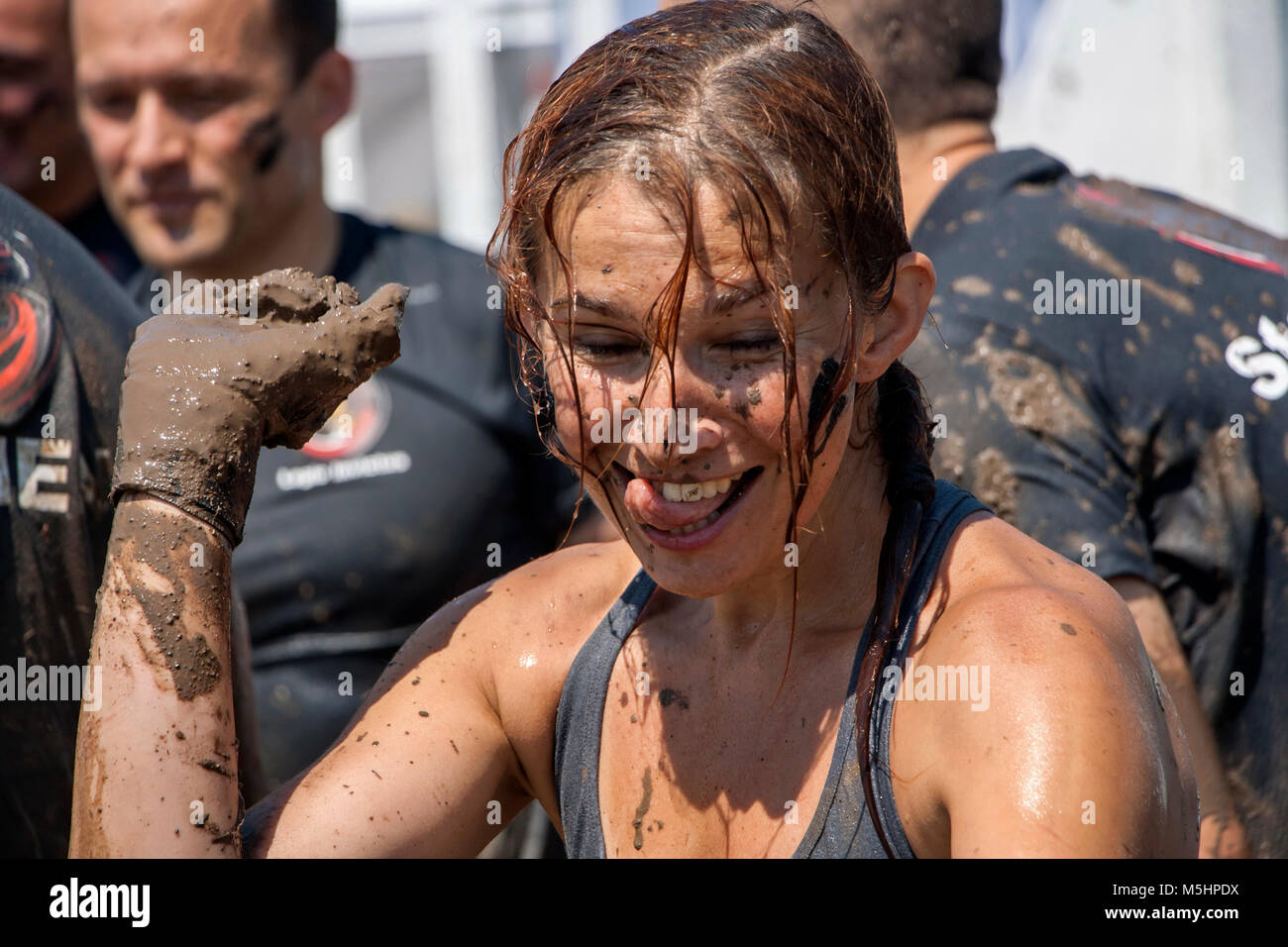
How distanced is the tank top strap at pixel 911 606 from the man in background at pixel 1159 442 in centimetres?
62


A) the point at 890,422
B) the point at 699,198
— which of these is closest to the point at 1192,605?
the point at 890,422

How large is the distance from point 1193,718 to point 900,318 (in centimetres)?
110

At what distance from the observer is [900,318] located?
1.98 meters

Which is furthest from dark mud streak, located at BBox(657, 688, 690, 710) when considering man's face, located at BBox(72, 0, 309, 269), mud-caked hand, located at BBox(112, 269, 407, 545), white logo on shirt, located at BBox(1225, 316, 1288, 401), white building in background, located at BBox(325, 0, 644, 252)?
white building in background, located at BBox(325, 0, 644, 252)

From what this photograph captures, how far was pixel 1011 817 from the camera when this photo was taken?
5.20ft

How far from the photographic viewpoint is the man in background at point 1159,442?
259 cm

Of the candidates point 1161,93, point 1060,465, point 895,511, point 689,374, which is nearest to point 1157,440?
point 1060,465

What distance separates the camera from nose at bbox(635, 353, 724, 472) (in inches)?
71.1

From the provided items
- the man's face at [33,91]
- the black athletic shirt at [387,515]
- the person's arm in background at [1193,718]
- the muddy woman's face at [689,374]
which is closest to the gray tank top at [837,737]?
the muddy woman's face at [689,374]

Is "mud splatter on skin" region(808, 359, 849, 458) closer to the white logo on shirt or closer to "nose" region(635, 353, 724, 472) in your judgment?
"nose" region(635, 353, 724, 472)

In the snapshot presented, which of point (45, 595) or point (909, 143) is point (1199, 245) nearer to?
point (909, 143)

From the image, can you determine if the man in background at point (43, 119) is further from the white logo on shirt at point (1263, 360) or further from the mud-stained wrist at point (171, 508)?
the white logo on shirt at point (1263, 360)

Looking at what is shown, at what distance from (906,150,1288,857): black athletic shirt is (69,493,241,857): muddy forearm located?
136 cm

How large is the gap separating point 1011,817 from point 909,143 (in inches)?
77.4
